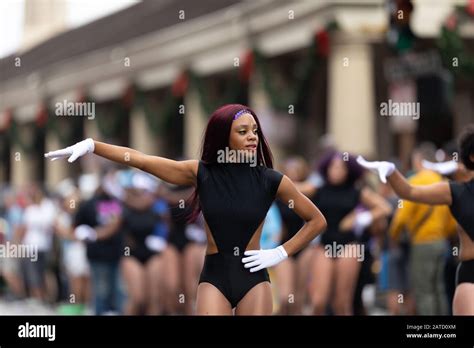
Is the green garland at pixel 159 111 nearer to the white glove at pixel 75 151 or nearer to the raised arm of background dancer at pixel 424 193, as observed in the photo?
the raised arm of background dancer at pixel 424 193

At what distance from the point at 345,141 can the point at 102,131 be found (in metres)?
9.00

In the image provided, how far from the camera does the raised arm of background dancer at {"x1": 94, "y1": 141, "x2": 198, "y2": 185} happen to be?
5.75 metres

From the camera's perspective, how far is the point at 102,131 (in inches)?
1054

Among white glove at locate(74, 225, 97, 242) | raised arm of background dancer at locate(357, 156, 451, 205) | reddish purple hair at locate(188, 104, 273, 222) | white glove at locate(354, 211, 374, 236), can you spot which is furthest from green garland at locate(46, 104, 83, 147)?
reddish purple hair at locate(188, 104, 273, 222)

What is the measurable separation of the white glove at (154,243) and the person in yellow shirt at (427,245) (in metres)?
2.85

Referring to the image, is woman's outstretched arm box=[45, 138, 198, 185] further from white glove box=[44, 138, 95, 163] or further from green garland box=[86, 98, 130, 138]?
green garland box=[86, 98, 130, 138]

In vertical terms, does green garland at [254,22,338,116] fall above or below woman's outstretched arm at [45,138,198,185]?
above

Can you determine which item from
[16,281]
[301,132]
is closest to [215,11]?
[301,132]

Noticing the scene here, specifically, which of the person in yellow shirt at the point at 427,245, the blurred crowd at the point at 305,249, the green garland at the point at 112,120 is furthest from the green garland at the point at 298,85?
the person in yellow shirt at the point at 427,245

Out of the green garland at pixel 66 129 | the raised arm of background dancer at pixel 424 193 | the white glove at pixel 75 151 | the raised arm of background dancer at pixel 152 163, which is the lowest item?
the raised arm of background dancer at pixel 424 193

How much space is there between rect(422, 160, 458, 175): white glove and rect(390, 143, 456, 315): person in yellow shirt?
8cm

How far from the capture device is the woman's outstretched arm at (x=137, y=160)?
18.8 ft

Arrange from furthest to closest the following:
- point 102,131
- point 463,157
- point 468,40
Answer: point 102,131 → point 468,40 → point 463,157
